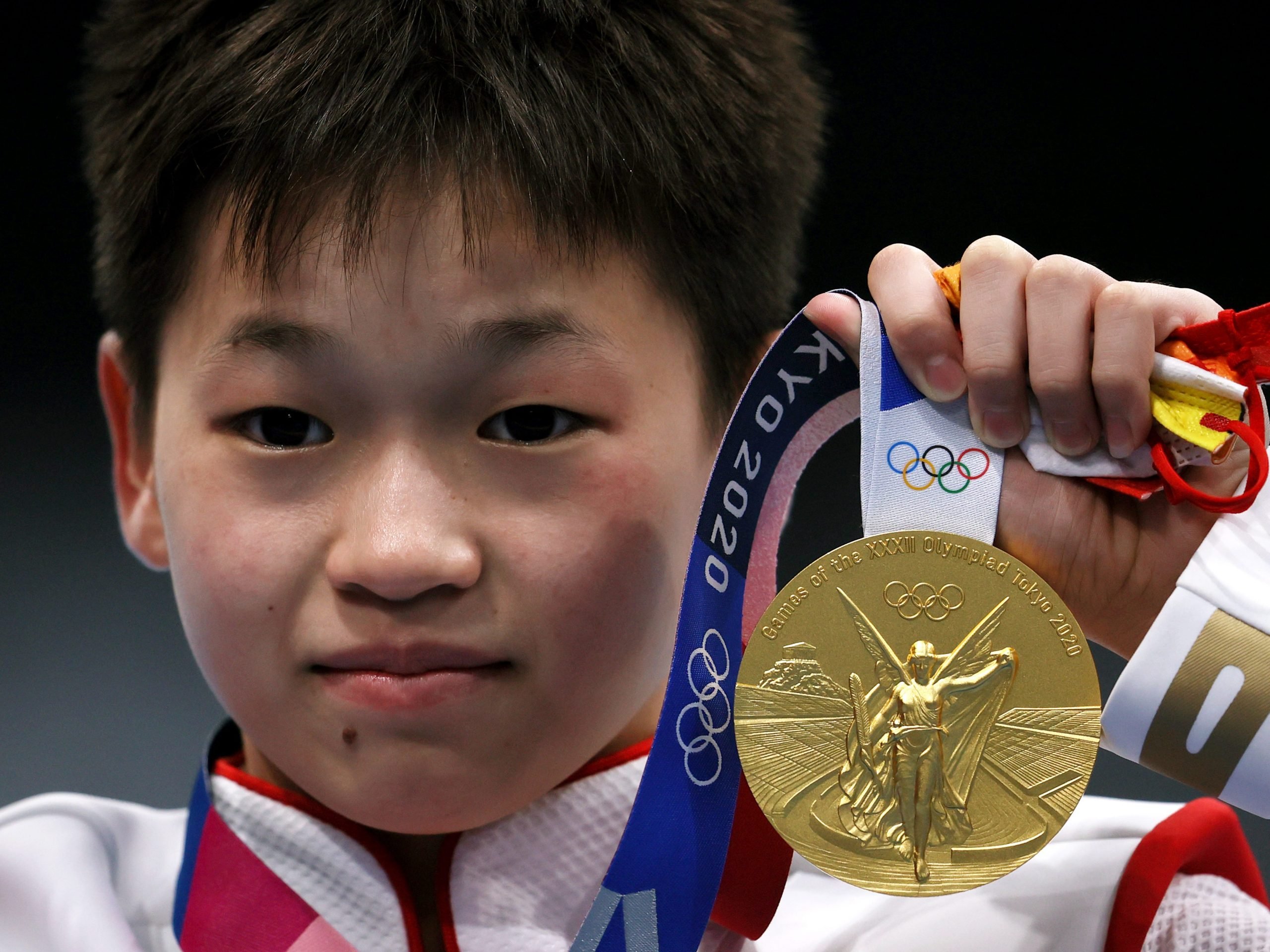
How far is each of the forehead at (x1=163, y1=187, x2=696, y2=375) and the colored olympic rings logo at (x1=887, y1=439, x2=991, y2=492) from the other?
0.63ft

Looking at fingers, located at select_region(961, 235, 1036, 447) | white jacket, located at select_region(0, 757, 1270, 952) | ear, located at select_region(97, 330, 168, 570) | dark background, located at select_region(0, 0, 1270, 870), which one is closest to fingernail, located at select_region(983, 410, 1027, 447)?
fingers, located at select_region(961, 235, 1036, 447)

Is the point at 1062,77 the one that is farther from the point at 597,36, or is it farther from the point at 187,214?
the point at 187,214

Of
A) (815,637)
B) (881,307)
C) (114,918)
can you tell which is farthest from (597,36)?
(114,918)

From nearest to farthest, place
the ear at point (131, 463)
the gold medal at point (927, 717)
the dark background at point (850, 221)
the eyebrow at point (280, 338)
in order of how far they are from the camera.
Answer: the gold medal at point (927, 717), the eyebrow at point (280, 338), the ear at point (131, 463), the dark background at point (850, 221)

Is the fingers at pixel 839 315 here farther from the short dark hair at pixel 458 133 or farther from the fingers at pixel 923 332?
the short dark hair at pixel 458 133

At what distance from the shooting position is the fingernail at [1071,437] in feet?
2.31

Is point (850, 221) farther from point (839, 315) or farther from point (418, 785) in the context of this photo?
point (418, 785)

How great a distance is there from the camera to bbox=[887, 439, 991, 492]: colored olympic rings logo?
706 mm

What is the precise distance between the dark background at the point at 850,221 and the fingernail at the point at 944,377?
2.90 feet

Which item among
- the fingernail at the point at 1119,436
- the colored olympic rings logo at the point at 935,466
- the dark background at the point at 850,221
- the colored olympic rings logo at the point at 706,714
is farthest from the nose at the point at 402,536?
the dark background at the point at 850,221

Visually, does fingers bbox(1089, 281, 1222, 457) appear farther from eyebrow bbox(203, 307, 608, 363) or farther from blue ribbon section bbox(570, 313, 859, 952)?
eyebrow bbox(203, 307, 608, 363)

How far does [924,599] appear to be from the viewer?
670 mm

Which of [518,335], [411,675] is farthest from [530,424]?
[411,675]

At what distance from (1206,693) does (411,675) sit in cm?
42
